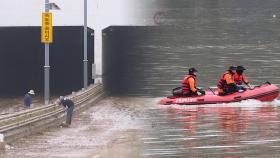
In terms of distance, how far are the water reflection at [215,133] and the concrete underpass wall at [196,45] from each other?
50.1 ft

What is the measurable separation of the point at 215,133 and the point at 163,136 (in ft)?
4.60

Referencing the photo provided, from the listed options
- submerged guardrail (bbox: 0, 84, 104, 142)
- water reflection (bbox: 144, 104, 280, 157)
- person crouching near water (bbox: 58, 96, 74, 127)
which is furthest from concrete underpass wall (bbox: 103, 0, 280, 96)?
person crouching near water (bbox: 58, 96, 74, 127)

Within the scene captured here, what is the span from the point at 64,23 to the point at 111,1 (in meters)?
3.44

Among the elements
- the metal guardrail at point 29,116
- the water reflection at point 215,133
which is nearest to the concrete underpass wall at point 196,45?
the metal guardrail at point 29,116

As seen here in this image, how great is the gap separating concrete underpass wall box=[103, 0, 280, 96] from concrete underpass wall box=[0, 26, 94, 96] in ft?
8.13

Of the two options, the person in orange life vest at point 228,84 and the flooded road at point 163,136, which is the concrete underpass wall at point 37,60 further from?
the flooded road at point 163,136

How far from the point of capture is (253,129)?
63.3 feet

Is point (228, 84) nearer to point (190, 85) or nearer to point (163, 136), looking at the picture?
point (190, 85)

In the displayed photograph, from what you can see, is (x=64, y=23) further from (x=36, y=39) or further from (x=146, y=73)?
(x=146, y=73)

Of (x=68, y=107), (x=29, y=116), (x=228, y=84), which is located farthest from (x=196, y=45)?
(x=29, y=116)

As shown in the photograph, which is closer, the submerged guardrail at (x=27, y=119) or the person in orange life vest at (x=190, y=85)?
the submerged guardrail at (x=27, y=119)

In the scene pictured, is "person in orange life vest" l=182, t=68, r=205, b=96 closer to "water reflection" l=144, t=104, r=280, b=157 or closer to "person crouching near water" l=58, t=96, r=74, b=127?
"water reflection" l=144, t=104, r=280, b=157

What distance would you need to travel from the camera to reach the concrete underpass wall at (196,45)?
43.7 metres

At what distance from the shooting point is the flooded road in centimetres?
1514
